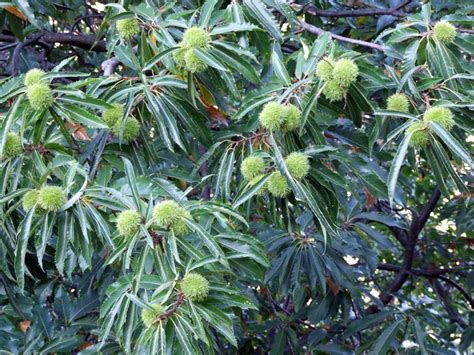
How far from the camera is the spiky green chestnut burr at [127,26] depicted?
4.92 ft

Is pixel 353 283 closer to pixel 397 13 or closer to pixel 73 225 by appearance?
pixel 397 13

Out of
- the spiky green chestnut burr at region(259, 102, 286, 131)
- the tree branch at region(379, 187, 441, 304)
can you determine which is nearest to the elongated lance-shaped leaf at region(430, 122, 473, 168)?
the spiky green chestnut burr at region(259, 102, 286, 131)

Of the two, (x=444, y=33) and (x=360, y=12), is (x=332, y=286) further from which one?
(x=444, y=33)

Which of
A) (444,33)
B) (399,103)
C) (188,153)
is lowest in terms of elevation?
(188,153)

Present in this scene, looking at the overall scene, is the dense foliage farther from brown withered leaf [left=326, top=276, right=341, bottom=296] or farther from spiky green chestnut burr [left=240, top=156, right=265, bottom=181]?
brown withered leaf [left=326, top=276, right=341, bottom=296]

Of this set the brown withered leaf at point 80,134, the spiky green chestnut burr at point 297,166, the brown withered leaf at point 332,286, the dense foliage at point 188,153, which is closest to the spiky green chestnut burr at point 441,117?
the dense foliage at point 188,153

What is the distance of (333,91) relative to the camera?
1.33 meters

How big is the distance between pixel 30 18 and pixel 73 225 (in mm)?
535

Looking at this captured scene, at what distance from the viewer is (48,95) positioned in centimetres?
136

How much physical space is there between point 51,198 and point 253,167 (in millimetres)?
353

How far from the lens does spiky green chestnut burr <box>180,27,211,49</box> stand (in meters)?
1.42

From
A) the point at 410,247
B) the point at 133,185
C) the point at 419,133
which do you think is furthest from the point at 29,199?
the point at 410,247

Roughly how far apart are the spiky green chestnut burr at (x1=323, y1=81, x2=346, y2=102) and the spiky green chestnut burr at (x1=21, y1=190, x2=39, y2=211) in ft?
1.70

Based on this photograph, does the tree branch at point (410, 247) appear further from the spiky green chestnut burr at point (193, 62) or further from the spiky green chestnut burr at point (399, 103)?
the spiky green chestnut burr at point (193, 62)
